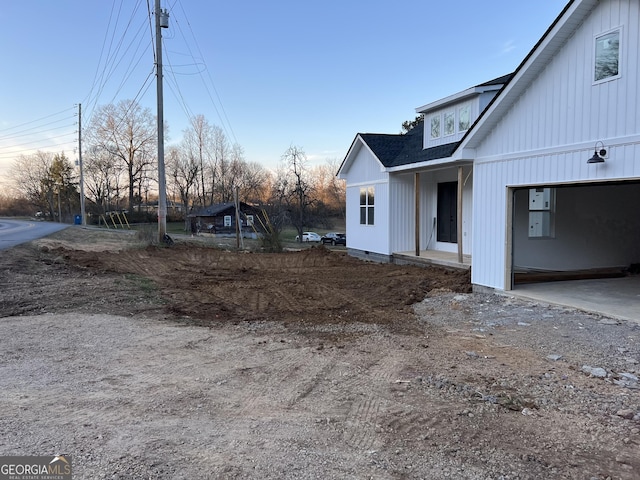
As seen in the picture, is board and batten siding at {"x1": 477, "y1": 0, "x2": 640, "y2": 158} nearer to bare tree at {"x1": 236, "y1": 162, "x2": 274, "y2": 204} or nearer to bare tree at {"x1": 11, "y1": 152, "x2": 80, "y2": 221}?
bare tree at {"x1": 236, "y1": 162, "x2": 274, "y2": 204}

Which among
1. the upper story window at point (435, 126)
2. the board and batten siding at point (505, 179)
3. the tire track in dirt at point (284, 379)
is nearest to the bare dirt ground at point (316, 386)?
the tire track in dirt at point (284, 379)

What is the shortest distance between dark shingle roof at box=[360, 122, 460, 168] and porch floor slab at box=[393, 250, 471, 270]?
2.91 metres

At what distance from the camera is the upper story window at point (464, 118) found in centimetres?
1291

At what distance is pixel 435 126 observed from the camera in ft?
47.2

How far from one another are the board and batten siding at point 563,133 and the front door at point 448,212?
461 cm

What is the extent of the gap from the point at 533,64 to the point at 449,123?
5.72m

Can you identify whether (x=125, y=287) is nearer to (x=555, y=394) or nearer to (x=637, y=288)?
(x=555, y=394)

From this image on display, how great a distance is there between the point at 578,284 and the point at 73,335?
991cm

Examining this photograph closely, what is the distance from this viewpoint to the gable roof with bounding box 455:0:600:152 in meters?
7.30

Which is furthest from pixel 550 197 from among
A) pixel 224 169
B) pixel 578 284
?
pixel 224 169

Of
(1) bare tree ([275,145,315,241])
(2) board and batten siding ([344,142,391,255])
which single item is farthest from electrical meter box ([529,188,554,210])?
(1) bare tree ([275,145,315,241])

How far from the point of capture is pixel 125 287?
9906 mm

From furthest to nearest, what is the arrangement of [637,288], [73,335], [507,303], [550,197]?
[550,197] < [637,288] < [507,303] < [73,335]

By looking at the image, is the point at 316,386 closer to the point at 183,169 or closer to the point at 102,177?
the point at 183,169
